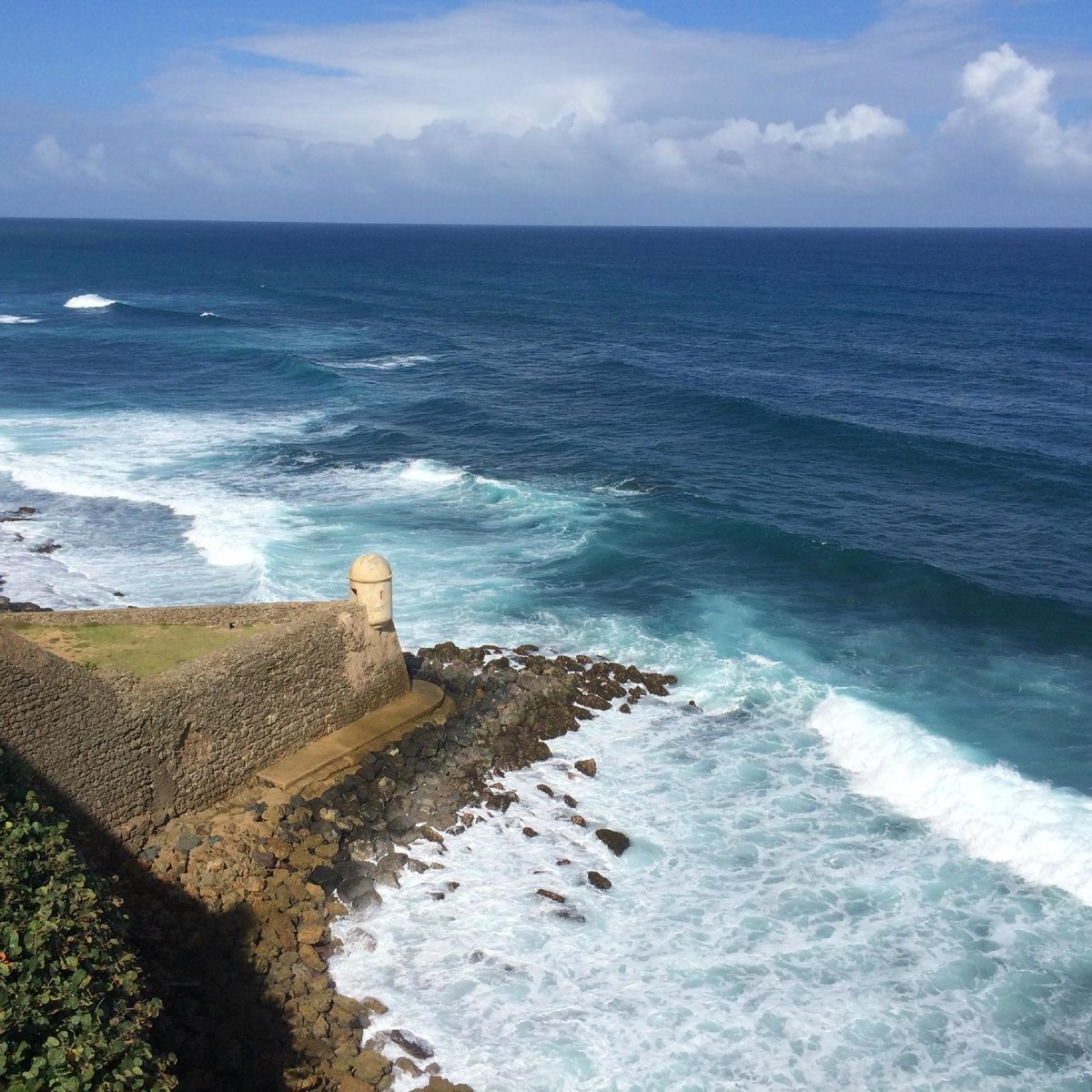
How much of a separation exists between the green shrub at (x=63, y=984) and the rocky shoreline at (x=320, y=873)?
247 centimetres

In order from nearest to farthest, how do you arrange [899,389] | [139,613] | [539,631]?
[139,613] < [539,631] < [899,389]

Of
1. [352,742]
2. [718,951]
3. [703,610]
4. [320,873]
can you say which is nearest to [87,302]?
[703,610]

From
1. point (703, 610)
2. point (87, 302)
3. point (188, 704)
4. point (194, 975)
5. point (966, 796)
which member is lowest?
point (194, 975)

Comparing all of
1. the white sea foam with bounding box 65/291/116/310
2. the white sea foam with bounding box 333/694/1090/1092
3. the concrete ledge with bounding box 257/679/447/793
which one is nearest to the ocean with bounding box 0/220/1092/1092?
the white sea foam with bounding box 333/694/1090/1092

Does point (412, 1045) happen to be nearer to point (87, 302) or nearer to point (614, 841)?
point (614, 841)

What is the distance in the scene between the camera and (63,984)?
11117 millimetres

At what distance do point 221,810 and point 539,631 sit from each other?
1111 cm

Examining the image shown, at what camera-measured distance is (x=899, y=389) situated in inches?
2322

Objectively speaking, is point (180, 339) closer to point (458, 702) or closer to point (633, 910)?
point (458, 702)

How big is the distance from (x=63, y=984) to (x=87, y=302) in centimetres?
9492

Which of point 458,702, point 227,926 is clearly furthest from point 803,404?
point 227,926

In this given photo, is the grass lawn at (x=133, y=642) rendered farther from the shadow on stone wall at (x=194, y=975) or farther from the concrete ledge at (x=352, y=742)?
the shadow on stone wall at (x=194, y=975)

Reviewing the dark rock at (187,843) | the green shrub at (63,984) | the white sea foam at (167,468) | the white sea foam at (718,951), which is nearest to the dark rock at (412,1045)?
the white sea foam at (718,951)

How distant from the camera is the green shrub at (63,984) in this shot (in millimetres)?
10406
